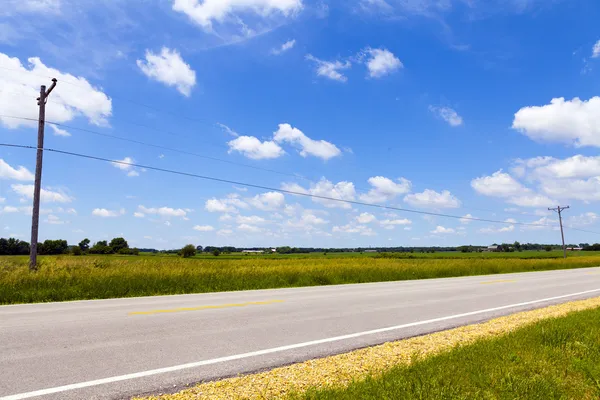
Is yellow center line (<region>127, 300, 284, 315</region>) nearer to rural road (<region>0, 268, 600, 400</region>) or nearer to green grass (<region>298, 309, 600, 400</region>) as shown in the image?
rural road (<region>0, 268, 600, 400</region>)

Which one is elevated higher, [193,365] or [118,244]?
[118,244]

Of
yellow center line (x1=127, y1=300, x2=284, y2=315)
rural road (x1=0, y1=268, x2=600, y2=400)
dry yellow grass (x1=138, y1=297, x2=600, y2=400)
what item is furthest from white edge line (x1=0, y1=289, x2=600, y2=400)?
yellow center line (x1=127, y1=300, x2=284, y2=315)

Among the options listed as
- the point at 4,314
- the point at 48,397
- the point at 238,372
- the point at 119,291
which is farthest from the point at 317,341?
the point at 119,291

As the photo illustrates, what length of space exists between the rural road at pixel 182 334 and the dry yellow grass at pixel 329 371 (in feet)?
1.18

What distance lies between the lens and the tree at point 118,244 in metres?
84.9

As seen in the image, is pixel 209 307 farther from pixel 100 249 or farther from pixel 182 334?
pixel 100 249

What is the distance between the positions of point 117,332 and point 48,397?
2.79m

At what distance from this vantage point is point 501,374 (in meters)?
4.97

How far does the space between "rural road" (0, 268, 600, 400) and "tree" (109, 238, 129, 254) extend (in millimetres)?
81145

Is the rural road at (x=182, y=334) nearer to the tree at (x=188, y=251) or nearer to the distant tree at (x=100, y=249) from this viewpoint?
the tree at (x=188, y=251)

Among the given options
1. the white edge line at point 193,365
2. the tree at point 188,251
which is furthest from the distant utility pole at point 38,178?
the tree at point 188,251

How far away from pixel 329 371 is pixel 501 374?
2.14m

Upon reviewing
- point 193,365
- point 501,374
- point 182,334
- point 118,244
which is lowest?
point 501,374

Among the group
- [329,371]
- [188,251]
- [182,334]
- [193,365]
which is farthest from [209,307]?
[188,251]
